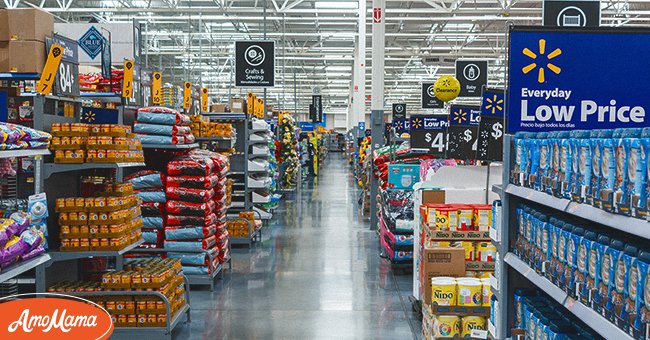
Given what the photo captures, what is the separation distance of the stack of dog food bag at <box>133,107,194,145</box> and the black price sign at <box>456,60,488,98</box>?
1205cm

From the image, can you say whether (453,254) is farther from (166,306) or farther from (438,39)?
(438,39)

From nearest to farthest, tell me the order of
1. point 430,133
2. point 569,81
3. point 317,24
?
point 569,81 → point 430,133 → point 317,24

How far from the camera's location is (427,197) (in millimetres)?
6297

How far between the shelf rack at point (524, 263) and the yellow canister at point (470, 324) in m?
1.39

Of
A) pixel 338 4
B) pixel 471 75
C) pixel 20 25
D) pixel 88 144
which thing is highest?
pixel 338 4

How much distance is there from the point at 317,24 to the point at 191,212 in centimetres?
1753

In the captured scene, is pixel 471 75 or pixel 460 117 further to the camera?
pixel 471 75

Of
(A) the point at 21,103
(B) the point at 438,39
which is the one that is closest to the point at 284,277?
(A) the point at 21,103

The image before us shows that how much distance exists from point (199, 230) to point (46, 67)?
131 inches

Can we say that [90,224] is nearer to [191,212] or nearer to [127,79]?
[127,79]

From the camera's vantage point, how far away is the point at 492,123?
18.5 feet

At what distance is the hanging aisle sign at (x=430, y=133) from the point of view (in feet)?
29.4

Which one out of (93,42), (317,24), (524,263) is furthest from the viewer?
(317,24)

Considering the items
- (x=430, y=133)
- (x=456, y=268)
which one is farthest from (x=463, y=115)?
(x=456, y=268)
